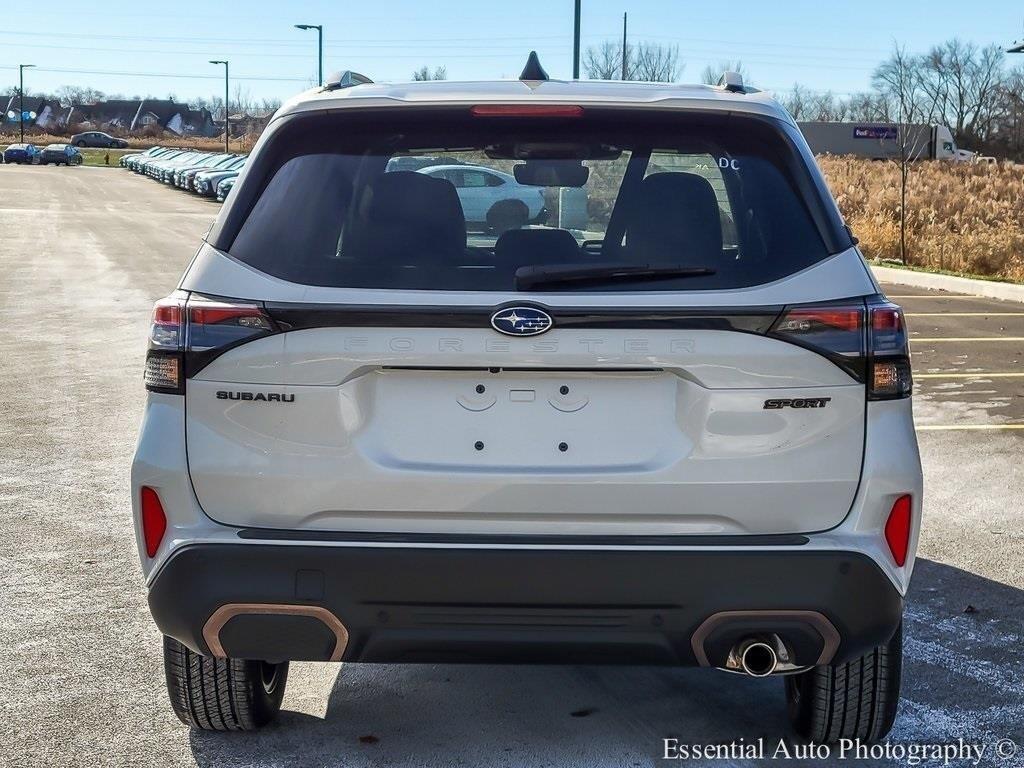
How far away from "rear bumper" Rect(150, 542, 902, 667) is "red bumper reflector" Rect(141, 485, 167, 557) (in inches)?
3.8

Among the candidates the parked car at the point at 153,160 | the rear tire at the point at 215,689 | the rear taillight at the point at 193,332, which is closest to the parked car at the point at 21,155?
the parked car at the point at 153,160

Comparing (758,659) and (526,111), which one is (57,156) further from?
(758,659)

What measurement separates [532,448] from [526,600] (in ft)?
1.18

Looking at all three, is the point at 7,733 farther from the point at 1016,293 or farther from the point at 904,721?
the point at 1016,293

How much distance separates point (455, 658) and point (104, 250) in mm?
23190

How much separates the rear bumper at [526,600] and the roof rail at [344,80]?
4.41 ft

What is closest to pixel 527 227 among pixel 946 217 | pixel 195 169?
pixel 946 217

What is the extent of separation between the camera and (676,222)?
3389 millimetres

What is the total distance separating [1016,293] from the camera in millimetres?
17469

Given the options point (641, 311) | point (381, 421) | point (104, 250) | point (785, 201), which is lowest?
point (104, 250)

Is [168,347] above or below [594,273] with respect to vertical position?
below

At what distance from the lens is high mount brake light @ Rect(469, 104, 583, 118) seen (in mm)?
3367

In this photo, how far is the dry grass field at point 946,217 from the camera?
2136 centimetres

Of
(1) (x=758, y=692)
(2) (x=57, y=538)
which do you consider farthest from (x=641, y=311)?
(2) (x=57, y=538)
